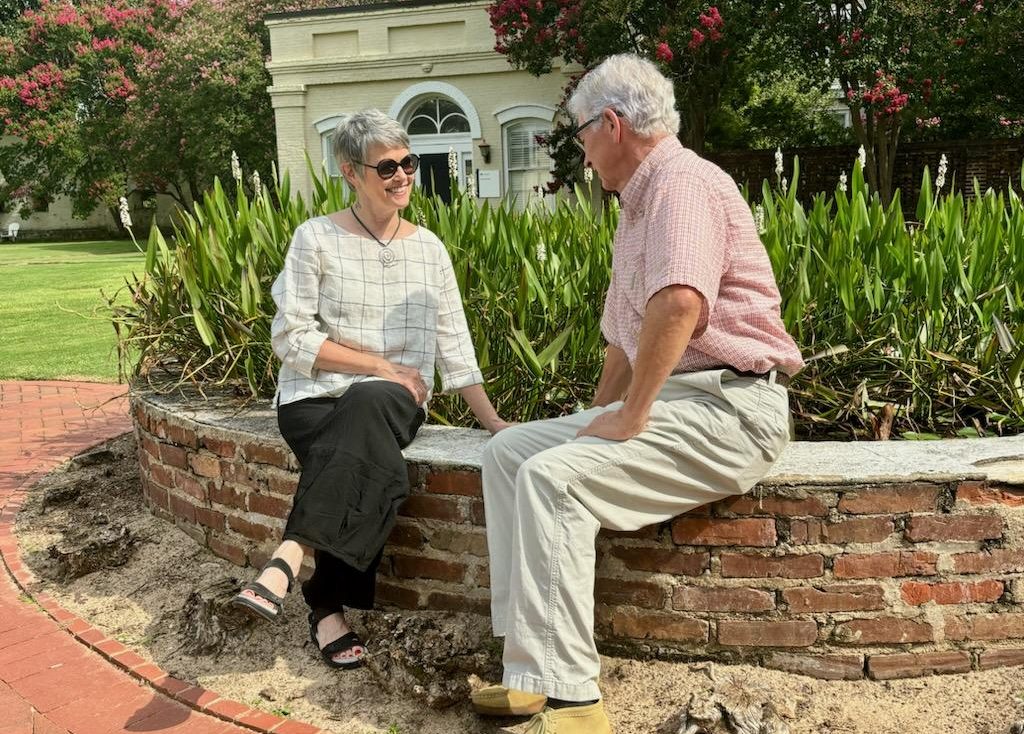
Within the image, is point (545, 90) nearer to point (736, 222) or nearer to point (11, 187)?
point (736, 222)

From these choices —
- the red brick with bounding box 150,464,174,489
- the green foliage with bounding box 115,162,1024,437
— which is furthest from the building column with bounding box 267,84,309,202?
the red brick with bounding box 150,464,174,489

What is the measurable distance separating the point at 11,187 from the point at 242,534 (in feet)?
126

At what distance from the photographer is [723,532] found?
2582mm

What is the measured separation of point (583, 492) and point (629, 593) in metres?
0.48

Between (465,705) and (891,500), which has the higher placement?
(891,500)

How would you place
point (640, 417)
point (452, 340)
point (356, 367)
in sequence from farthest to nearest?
point (452, 340)
point (356, 367)
point (640, 417)

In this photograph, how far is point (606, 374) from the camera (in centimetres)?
285

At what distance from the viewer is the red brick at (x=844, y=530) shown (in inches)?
99.6

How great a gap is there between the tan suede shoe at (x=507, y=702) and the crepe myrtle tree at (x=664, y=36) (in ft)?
38.6

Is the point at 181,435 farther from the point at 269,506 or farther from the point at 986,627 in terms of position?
the point at 986,627

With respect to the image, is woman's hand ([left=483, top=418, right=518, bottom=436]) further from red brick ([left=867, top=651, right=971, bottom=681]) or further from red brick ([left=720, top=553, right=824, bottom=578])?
red brick ([left=867, top=651, right=971, bottom=681])

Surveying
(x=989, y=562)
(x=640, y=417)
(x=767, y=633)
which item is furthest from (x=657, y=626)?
(x=989, y=562)

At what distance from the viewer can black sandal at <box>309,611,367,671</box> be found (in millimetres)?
2756

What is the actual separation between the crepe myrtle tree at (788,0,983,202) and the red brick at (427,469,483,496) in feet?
41.1
